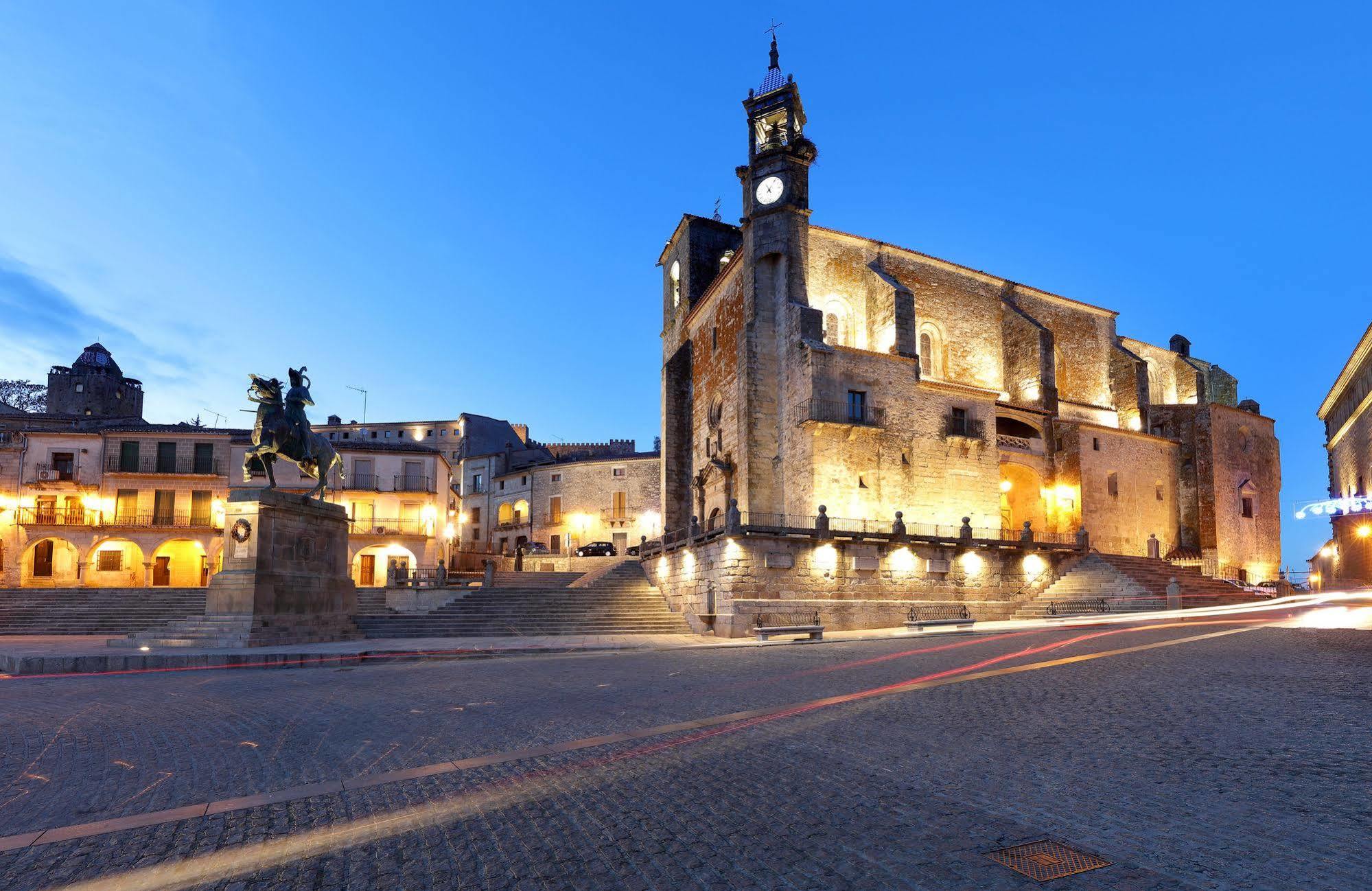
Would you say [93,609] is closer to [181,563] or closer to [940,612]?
[181,563]

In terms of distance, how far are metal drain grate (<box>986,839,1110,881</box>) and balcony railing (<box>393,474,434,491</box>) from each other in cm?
4070

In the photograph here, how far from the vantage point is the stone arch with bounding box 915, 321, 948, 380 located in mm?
37688

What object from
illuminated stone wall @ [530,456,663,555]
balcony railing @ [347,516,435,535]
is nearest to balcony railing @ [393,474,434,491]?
balcony railing @ [347,516,435,535]

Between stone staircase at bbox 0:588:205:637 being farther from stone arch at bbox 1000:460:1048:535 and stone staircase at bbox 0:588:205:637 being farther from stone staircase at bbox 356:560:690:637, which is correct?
stone arch at bbox 1000:460:1048:535

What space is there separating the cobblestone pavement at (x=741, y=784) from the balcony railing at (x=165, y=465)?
3271 cm

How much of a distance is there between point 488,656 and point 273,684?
5.26 m

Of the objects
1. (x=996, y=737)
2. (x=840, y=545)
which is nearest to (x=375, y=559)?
(x=840, y=545)

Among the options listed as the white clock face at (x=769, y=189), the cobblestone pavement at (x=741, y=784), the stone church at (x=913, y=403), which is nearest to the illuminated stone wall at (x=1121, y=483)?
the stone church at (x=913, y=403)

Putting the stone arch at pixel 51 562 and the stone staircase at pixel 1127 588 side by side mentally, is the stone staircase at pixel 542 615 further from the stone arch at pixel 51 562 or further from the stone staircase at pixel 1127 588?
the stone arch at pixel 51 562

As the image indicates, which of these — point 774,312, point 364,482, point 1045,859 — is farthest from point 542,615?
point 364,482

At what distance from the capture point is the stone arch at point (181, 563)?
127 ft

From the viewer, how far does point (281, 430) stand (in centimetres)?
1825

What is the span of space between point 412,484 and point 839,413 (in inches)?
938

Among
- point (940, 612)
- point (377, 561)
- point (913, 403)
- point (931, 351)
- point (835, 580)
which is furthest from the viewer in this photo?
point (377, 561)
